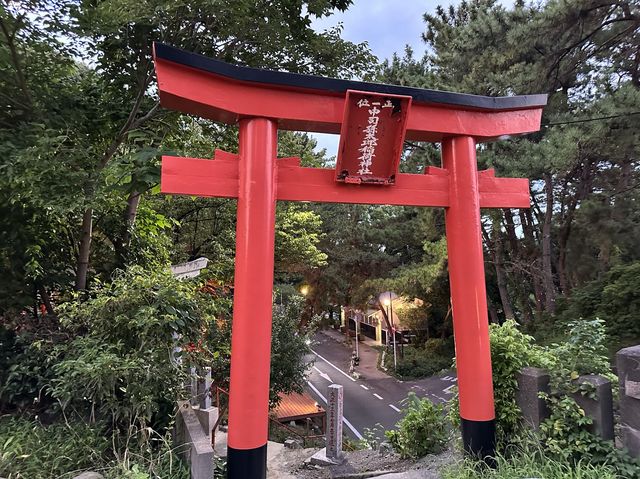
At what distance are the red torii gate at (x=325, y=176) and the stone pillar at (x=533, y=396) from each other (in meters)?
0.32

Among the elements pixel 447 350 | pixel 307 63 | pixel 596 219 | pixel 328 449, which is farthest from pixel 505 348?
pixel 447 350

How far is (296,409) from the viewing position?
535 inches

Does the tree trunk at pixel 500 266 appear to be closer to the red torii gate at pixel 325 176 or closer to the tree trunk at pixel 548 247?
the tree trunk at pixel 548 247

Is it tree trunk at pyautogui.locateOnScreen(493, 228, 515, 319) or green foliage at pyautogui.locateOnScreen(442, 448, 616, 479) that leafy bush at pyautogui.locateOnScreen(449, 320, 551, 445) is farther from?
tree trunk at pyautogui.locateOnScreen(493, 228, 515, 319)

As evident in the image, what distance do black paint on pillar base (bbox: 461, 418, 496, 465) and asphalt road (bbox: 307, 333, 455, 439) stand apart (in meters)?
9.41

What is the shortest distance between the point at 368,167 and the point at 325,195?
1.85 ft

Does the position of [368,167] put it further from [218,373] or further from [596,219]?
[596,219]

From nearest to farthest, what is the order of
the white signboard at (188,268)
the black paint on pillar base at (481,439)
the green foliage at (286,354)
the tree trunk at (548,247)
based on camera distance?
the black paint on pillar base at (481,439) < the white signboard at (188,268) < the green foliage at (286,354) < the tree trunk at (548,247)

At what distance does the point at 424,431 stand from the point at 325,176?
376cm

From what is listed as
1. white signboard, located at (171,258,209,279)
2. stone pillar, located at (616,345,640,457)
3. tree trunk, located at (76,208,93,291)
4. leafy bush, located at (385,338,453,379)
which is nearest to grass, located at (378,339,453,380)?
leafy bush, located at (385,338,453,379)

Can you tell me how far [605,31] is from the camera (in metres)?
8.96

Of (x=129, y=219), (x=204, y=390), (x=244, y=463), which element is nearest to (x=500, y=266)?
(x=204, y=390)

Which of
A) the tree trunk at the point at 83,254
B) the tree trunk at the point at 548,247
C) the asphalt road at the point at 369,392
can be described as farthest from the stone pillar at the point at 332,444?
the tree trunk at the point at 548,247

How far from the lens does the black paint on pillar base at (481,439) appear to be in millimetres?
4074
